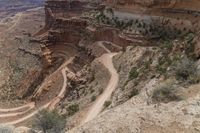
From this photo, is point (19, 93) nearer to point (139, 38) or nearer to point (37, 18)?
point (139, 38)

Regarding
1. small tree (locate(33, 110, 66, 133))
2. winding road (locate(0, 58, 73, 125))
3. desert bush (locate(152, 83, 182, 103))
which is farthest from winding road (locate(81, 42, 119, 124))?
desert bush (locate(152, 83, 182, 103))

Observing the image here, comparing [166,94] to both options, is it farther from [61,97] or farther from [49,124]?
[61,97]

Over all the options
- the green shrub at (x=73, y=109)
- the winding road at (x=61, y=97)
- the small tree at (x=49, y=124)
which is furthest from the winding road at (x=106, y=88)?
the small tree at (x=49, y=124)

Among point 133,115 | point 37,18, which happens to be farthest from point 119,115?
point 37,18

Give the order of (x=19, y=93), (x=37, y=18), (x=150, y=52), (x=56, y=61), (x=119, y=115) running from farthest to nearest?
(x=37, y=18) → (x=56, y=61) → (x=19, y=93) → (x=150, y=52) → (x=119, y=115)

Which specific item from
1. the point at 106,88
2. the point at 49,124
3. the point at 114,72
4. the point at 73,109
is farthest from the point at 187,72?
the point at 114,72

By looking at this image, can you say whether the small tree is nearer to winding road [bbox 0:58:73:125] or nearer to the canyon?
the canyon
